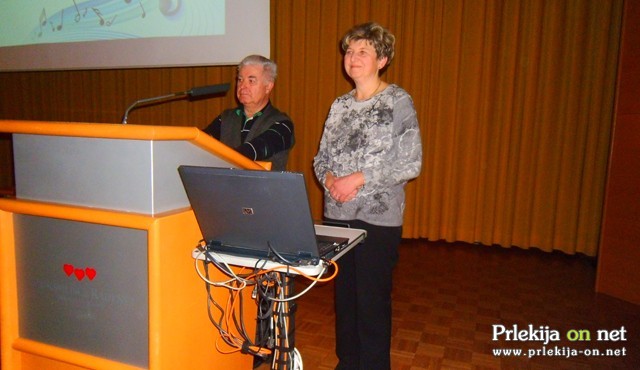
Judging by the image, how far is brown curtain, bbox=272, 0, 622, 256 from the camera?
354 cm

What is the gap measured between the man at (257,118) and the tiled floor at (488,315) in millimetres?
967

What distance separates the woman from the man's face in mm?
364

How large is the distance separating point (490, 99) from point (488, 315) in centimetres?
202

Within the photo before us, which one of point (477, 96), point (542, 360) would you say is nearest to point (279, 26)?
point (477, 96)

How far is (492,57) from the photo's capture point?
12.4 feet

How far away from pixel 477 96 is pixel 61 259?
3.46 m

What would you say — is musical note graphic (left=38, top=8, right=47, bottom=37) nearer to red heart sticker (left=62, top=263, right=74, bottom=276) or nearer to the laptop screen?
red heart sticker (left=62, top=263, right=74, bottom=276)

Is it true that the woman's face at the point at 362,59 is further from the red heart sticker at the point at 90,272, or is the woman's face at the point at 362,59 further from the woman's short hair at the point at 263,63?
the red heart sticker at the point at 90,272

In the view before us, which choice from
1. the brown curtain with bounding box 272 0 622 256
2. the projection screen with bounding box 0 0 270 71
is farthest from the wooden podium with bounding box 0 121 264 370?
the brown curtain with bounding box 272 0 622 256

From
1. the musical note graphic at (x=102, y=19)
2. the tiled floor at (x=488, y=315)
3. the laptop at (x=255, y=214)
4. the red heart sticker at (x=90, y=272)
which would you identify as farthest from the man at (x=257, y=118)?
the musical note graphic at (x=102, y=19)

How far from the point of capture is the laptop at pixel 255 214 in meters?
0.99

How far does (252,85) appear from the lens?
5.99 feet

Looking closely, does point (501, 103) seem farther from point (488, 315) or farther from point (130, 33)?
point (130, 33)

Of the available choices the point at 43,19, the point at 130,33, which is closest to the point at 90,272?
the point at 130,33
